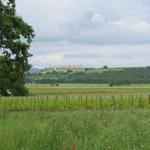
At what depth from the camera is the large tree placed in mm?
43156

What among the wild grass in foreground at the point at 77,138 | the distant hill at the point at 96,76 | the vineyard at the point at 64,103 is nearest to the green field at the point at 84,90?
the vineyard at the point at 64,103

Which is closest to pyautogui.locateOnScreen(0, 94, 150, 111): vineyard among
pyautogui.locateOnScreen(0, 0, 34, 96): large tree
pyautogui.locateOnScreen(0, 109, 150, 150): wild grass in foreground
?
pyautogui.locateOnScreen(0, 0, 34, 96): large tree

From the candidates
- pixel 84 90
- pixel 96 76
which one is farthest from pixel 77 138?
pixel 96 76

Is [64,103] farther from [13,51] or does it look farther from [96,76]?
[96,76]

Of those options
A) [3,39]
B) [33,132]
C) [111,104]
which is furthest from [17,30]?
[33,132]

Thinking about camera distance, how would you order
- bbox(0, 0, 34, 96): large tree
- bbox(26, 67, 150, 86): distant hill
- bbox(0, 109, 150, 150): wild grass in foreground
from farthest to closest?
bbox(26, 67, 150, 86): distant hill < bbox(0, 0, 34, 96): large tree < bbox(0, 109, 150, 150): wild grass in foreground

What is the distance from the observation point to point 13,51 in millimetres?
44219

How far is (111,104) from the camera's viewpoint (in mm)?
45875

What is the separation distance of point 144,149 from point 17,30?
1398 inches

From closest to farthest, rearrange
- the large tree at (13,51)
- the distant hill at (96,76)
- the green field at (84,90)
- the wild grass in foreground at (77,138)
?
the wild grass in foreground at (77,138), the large tree at (13,51), the green field at (84,90), the distant hill at (96,76)

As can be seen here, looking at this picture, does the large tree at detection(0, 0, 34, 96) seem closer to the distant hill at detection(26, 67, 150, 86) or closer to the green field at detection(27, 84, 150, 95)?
the green field at detection(27, 84, 150, 95)

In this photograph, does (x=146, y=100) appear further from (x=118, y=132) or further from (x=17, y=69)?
(x=118, y=132)

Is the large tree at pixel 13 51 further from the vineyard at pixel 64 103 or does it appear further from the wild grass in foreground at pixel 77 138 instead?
the wild grass in foreground at pixel 77 138

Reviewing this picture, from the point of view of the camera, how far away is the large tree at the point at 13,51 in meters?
43.2
